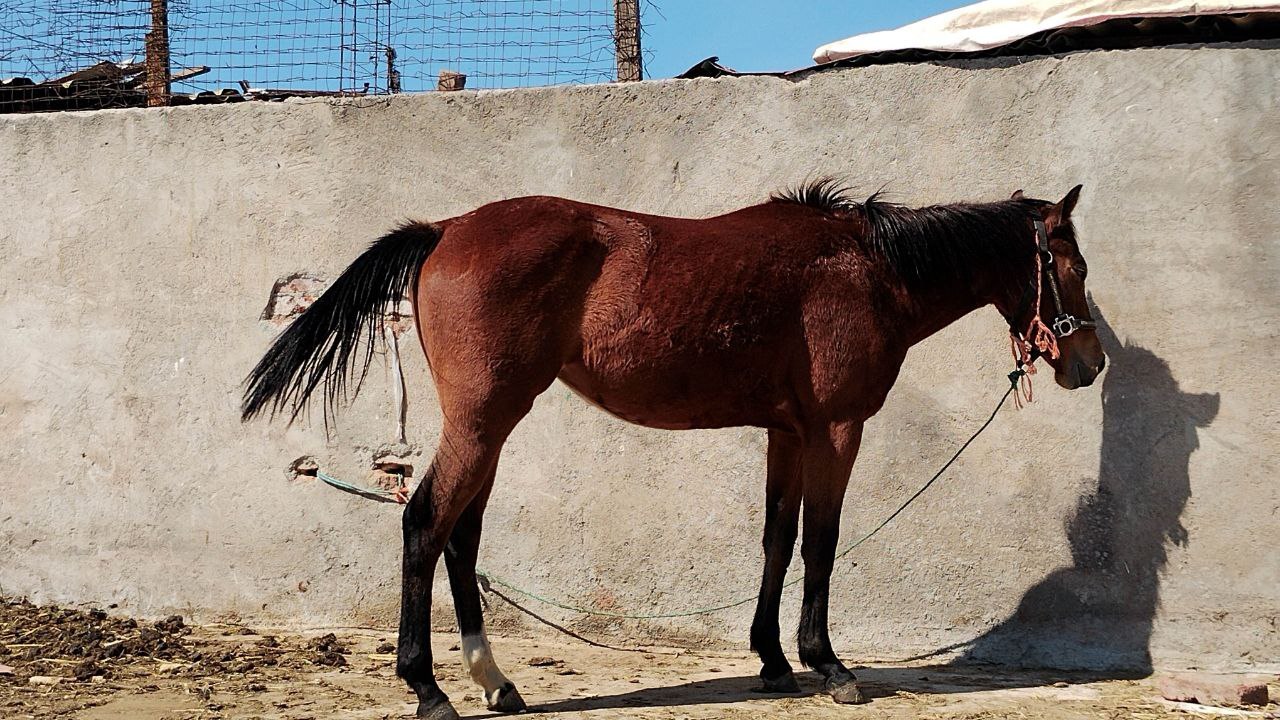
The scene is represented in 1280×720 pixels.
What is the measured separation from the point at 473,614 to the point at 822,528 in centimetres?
140

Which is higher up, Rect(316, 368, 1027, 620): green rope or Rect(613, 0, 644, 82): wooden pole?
Rect(613, 0, 644, 82): wooden pole

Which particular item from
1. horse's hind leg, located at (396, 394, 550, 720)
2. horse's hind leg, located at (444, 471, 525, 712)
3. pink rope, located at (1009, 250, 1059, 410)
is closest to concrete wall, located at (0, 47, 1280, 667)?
pink rope, located at (1009, 250, 1059, 410)

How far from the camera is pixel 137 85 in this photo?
22.3 ft

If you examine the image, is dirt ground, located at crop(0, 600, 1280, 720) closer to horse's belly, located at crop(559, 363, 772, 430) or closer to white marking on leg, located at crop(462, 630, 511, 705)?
white marking on leg, located at crop(462, 630, 511, 705)

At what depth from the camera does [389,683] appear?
4770 millimetres

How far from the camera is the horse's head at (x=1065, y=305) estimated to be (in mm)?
4781

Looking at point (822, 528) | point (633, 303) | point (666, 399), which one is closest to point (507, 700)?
point (666, 399)

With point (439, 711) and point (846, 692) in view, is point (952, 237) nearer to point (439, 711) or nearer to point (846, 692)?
point (846, 692)

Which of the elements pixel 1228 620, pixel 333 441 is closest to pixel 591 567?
pixel 333 441

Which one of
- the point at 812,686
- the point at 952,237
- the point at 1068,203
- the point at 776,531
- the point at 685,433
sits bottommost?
the point at 812,686

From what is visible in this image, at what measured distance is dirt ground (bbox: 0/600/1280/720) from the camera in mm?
4332

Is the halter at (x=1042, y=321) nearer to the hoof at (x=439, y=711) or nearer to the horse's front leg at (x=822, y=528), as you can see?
the horse's front leg at (x=822, y=528)

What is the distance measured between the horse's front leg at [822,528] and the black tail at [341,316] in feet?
5.67

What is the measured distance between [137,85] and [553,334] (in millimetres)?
3829
